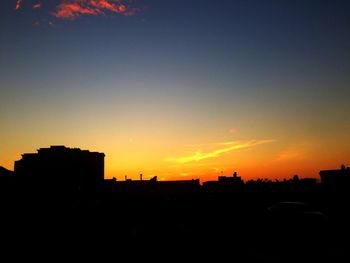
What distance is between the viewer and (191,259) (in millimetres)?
9828

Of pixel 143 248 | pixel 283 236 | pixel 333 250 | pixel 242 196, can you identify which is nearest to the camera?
pixel 333 250

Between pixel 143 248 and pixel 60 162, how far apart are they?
35.0m

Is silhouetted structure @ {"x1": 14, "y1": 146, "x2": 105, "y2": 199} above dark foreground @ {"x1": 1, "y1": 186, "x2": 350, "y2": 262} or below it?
above

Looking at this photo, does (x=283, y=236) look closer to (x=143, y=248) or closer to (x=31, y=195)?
(x=143, y=248)

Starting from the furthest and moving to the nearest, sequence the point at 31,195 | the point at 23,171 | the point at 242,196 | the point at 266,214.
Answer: the point at 23,171
the point at 242,196
the point at 31,195
the point at 266,214

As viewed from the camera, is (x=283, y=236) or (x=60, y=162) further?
(x=60, y=162)

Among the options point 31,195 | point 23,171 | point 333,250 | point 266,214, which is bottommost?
point 333,250

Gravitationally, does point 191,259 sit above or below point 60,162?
below

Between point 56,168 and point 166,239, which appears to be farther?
point 56,168

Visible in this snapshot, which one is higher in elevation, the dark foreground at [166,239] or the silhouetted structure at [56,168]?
the silhouetted structure at [56,168]

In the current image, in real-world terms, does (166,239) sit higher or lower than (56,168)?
lower

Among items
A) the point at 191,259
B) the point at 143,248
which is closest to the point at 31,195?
the point at 143,248

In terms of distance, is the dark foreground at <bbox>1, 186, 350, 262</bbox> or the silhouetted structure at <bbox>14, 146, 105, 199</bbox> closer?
the dark foreground at <bbox>1, 186, 350, 262</bbox>

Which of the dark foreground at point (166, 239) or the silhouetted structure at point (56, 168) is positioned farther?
→ the silhouetted structure at point (56, 168)
